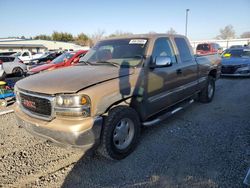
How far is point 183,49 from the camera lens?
15.4 ft

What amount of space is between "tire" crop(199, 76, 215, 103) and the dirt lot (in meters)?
1.47

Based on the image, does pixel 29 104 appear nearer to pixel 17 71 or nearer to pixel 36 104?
pixel 36 104

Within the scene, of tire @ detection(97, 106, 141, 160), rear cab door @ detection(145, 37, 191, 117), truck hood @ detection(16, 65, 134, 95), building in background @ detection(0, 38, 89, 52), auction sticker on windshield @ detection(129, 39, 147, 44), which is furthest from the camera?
building in background @ detection(0, 38, 89, 52)

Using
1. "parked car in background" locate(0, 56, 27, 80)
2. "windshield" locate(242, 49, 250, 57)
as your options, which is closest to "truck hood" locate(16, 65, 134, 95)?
"windshield" locate(242, 49, 250, 57)

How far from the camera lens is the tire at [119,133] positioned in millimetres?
2904

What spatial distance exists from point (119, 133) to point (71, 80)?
42.9 inches

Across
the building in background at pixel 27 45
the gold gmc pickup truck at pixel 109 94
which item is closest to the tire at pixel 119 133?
the gold gmc pickup truck at pixel 109 94

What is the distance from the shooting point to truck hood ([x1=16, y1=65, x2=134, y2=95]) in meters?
2.71

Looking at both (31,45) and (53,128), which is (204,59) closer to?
(53,128)

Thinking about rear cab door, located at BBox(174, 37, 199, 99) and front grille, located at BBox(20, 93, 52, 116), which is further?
rear cab door, located at BBox(174, 37, 199, 99)

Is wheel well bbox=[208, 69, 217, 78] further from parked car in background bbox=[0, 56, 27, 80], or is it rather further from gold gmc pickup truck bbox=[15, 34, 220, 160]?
parked car in background bbox=[0, 56, 27, 80]

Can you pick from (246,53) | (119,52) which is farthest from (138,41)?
(246,53)

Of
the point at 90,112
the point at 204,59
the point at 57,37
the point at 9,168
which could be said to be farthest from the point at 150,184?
the point at 57,37

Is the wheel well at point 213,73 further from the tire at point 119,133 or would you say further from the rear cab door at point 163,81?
the tire at point 119,133
